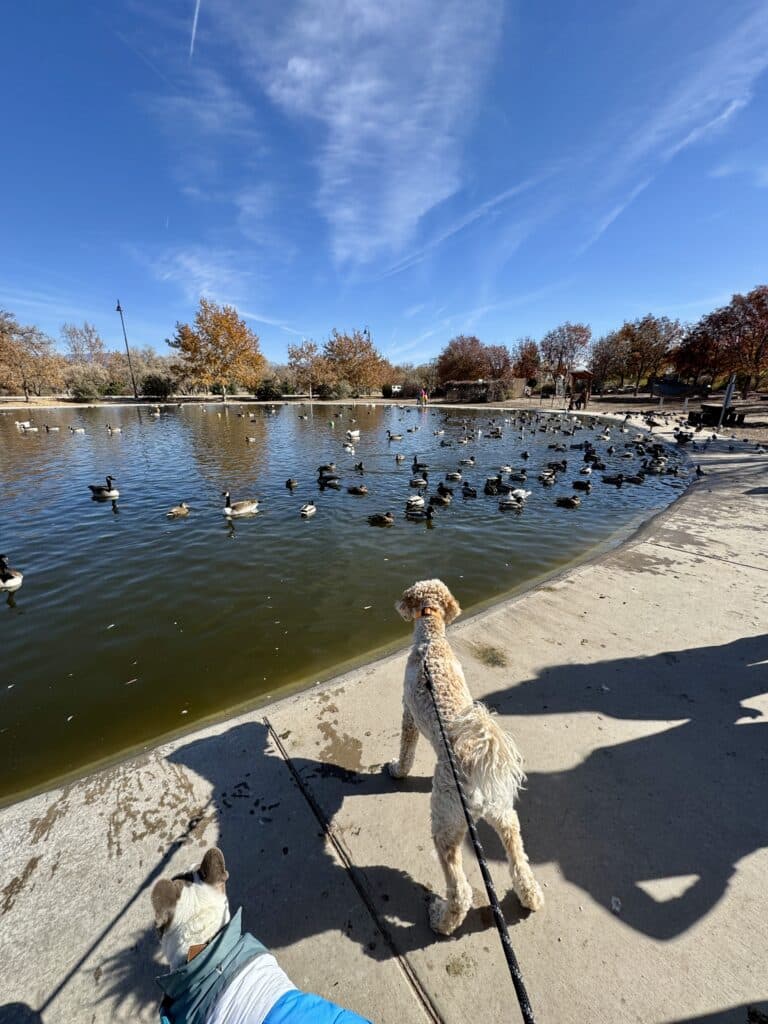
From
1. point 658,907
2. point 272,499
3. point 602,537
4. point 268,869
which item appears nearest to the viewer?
point 658,907

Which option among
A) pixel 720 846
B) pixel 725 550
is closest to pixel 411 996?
pixel 720 846

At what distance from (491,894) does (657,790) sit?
2768 millimetres

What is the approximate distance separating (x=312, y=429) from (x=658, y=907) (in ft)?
113

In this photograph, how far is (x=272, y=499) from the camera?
14578 millimetres

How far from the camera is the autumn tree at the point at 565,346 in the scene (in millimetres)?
69125

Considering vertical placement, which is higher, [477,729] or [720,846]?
[477,729]

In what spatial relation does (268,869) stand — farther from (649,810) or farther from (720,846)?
(720,846)

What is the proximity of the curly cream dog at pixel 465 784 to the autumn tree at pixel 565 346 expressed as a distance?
7816 centimetres

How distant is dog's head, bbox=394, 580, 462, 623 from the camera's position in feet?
11.5

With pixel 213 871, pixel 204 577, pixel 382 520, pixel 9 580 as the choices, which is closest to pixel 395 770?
pixel 213 871

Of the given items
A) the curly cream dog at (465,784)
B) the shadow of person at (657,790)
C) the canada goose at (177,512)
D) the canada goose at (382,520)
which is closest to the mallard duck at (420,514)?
the canada goose at (382,520)

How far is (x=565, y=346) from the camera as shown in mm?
70500

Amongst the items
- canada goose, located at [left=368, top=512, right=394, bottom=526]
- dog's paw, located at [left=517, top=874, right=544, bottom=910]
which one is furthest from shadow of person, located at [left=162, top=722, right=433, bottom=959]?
canada goose, located at [left=368, top=512, right=394, bottom=526]

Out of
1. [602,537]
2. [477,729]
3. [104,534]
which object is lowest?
[602,537]
